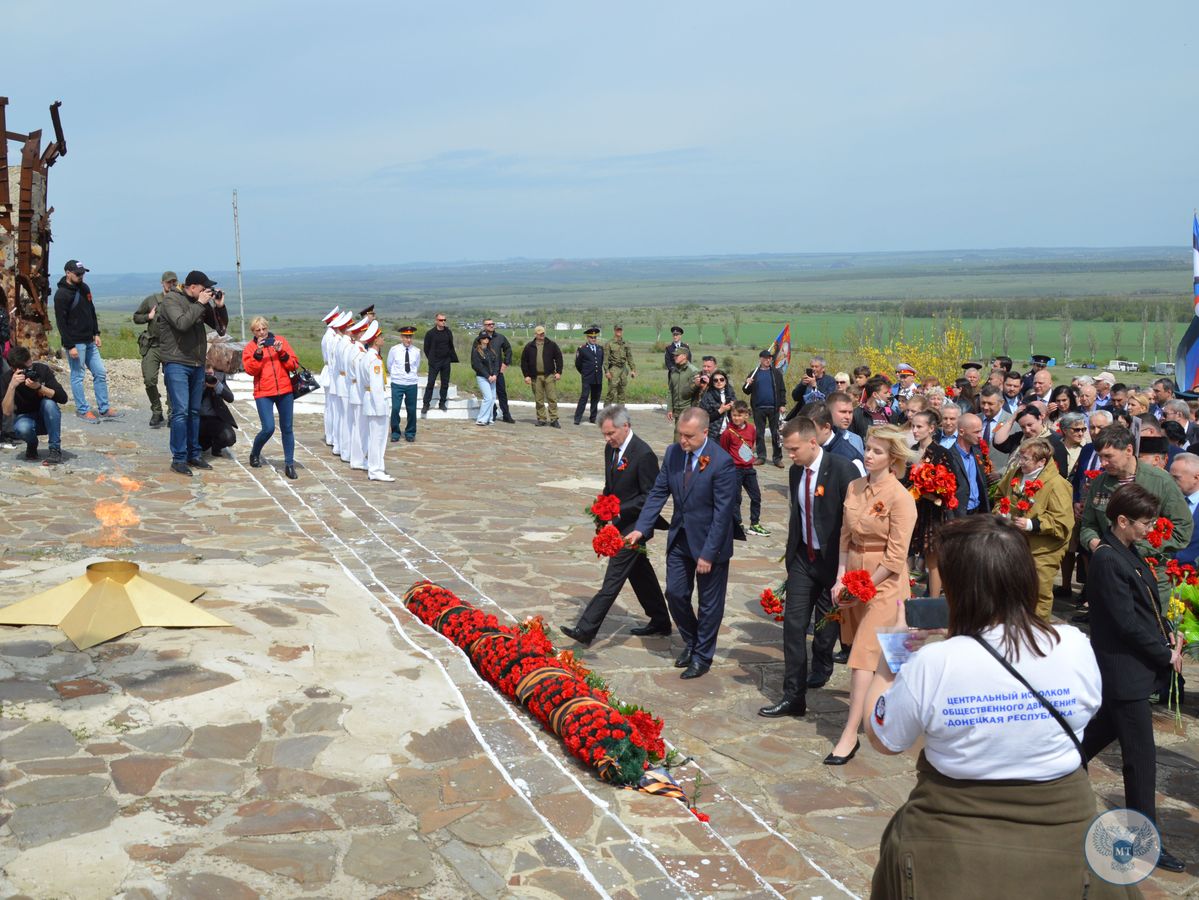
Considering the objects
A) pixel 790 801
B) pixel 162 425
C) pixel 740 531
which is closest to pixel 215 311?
pixel 162 425

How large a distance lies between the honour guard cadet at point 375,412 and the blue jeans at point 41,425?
359 centimetres

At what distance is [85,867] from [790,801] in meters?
3.52

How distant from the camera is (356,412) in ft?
51.6

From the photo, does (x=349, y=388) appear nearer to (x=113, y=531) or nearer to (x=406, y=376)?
(x=406, y=376)

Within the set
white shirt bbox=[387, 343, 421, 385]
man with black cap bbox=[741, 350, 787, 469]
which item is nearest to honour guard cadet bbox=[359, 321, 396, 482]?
white shirt bbox=[387, 343, 421, 385]

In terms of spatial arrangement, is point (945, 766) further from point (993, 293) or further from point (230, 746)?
point (993, 293)

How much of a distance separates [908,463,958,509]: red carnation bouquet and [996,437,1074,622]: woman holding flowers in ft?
2.28

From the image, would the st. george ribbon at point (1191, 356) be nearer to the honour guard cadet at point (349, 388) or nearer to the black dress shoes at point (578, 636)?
the black dress shoes at point (578, 636)

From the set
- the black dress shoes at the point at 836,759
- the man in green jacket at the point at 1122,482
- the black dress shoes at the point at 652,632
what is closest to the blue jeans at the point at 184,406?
the black dress shoes at the point at 652,632

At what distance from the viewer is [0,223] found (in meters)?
17.6

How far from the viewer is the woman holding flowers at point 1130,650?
5434 millimetres

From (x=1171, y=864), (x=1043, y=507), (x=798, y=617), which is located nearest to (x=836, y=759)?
(x=798, y=617)

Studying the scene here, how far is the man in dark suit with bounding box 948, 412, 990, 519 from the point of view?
9.08 metres

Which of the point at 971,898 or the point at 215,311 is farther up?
the point at 215,311
